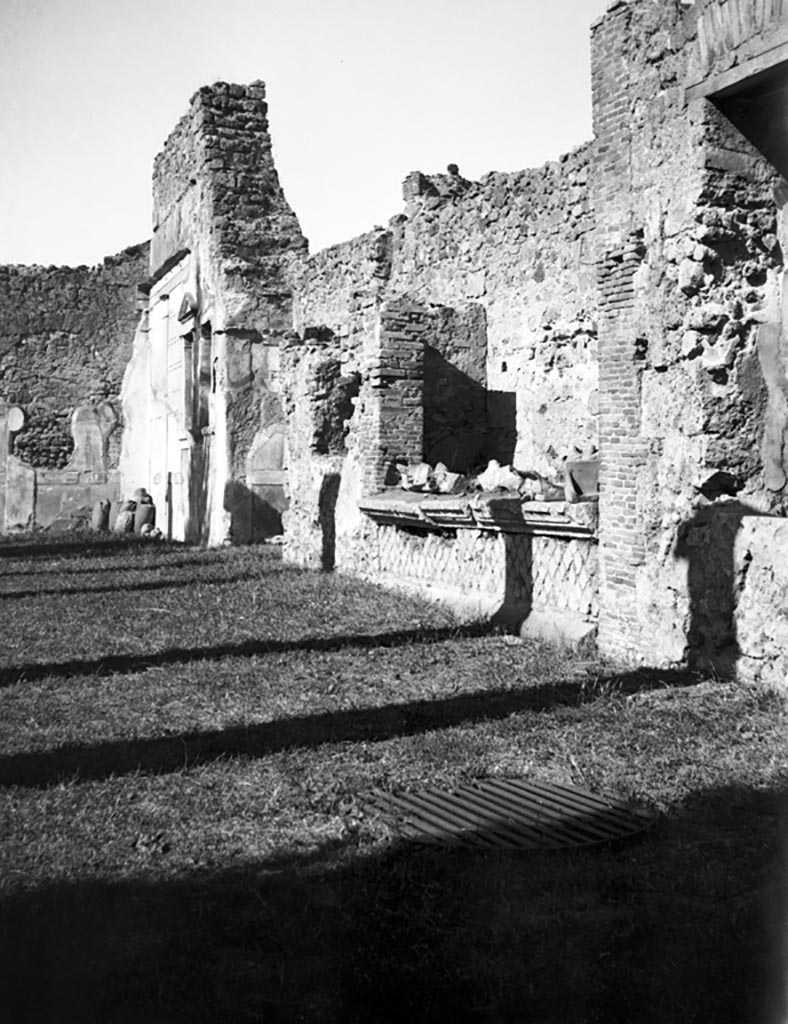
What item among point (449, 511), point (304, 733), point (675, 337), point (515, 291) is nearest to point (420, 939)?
point (304, 733)

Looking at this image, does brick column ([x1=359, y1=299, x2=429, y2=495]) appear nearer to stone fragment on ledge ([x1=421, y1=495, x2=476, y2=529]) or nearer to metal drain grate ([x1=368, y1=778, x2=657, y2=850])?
stone fragment on ledge ([x1=421, y1=495, x2=476, y2=529])

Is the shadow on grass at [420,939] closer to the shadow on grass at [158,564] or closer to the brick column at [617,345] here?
the brick column at [617,345]

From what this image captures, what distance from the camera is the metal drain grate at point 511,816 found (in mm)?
4062

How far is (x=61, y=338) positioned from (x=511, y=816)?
22.1m

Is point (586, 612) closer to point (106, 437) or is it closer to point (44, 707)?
point (44, 707)

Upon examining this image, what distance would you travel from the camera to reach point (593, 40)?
7637 mm

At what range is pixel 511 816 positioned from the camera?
432cm

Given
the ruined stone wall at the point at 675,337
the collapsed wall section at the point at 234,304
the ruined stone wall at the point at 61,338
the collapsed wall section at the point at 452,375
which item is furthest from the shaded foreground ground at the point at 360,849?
the ruined stone wall at the point at 61,338

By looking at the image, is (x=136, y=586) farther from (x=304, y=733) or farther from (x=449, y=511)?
(x=304, y=733)

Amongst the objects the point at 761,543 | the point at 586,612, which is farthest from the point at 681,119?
the point at 586,612

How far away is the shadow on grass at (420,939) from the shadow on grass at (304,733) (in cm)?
129

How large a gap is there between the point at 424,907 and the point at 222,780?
5.23ft

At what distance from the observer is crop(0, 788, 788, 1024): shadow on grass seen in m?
2.84

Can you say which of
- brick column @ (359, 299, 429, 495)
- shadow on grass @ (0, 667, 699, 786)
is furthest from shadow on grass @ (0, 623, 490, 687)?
brick column @ (359, 299, 429, 495)
